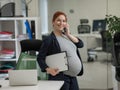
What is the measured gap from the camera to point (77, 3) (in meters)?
5.43

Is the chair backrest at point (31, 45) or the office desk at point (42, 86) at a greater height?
the chair backrest at point (31, 45)

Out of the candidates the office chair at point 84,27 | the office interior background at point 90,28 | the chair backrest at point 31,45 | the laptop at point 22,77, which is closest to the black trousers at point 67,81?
the laptop at point 22,77

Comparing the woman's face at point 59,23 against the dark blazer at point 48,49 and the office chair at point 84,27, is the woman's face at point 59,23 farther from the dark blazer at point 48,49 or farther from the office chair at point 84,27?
the office chair at point 84,27

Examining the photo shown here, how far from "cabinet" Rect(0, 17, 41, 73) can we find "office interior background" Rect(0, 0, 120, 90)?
528 mm

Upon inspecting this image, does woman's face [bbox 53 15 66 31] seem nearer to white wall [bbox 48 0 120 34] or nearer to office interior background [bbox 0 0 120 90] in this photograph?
office interior background [bbox 0 0 120 90]

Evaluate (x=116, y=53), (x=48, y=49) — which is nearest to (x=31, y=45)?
(x=48, y=49)

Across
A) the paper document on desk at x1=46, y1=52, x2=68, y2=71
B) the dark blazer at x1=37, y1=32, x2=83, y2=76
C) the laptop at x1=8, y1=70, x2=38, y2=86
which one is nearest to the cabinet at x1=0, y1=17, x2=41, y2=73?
the dark blazer at x1=37, y1=32, x2=83, y2=76

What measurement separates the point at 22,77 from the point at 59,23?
0.70 m

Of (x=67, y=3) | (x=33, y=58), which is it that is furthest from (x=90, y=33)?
(x=33, y=58)

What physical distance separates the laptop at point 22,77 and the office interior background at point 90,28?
262 cm

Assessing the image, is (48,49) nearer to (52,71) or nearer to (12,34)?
(52,71)

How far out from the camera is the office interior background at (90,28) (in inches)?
211

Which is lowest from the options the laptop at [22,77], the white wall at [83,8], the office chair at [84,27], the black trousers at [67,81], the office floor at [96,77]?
the office floor at [96,77]

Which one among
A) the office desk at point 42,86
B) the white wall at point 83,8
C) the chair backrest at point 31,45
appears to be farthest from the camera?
the white wall at point 83,8
